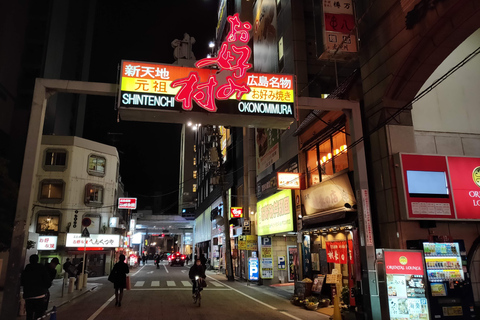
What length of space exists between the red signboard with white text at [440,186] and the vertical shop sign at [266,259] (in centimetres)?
1485

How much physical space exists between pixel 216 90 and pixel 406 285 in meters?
7.78

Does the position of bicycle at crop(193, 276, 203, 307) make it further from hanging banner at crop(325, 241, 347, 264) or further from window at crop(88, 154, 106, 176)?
window at crop(88, 154, 106, 176)

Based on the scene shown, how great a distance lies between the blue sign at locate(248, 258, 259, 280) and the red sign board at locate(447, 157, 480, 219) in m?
16.0

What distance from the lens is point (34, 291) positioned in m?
8.25

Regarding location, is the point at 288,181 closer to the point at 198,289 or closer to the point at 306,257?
the point at 306,257

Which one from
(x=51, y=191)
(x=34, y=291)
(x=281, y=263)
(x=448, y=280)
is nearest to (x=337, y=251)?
(x=448, y=280)

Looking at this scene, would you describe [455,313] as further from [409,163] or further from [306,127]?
[306,127]

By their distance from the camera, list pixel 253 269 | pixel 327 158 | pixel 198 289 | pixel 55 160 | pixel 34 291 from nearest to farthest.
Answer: pixel 34 291 → pixel 198 289 → pixel 327 158 → pixel 253 269 → pixel 55 160

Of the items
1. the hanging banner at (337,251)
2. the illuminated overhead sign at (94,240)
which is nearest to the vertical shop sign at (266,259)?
the hanging banner at (337,251)

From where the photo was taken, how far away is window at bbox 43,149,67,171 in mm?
32844

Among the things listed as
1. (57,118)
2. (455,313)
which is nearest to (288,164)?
(455,313)

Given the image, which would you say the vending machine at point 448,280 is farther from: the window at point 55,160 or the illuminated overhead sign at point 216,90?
the window at point 55,160

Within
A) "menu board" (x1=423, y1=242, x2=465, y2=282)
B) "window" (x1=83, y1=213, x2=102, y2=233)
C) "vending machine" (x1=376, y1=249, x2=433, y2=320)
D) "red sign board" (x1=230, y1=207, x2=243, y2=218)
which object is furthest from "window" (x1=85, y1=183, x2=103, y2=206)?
"menu board" (x1=423, y1=242, x2=465, y2=282)

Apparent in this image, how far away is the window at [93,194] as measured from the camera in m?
34.0
